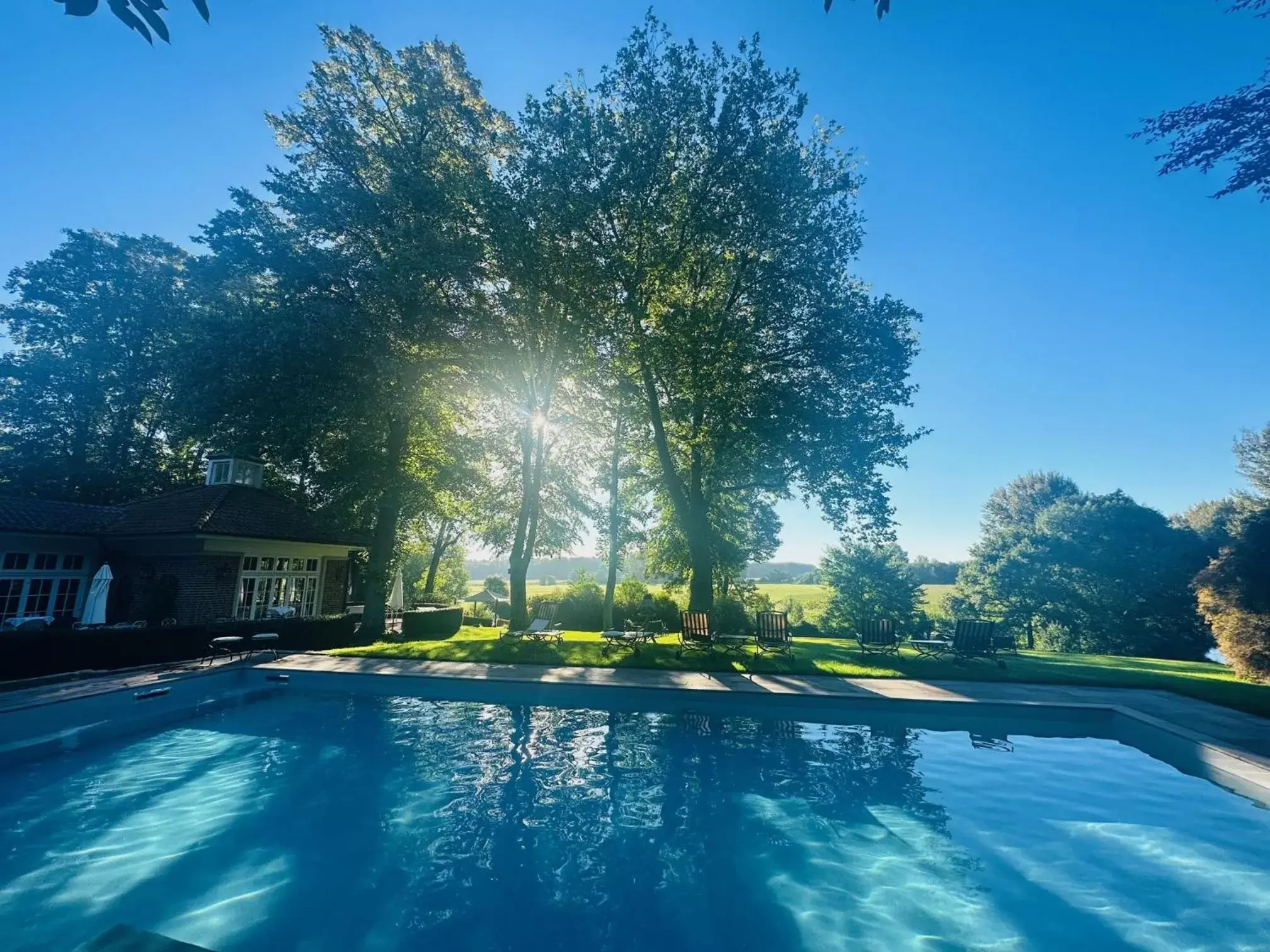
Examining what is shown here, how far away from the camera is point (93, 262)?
3055 centimetres

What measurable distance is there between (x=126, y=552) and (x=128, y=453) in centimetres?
1542

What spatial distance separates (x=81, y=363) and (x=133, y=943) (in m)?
38.7

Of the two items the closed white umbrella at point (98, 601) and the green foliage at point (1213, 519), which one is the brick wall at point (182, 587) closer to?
the closed white umbrella at point (98, 601)

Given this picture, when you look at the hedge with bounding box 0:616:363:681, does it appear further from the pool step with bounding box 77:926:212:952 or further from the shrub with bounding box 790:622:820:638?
the shrub with bounding box 790:622:820:638

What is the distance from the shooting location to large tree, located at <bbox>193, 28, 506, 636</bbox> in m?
19.7

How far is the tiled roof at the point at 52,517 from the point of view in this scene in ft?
59.7

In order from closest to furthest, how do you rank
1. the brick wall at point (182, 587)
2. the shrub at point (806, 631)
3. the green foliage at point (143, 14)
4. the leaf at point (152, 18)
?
the green foliage at point (143, 14)
the leaf at point (152, 18)
the brick wall at point (182, 587)
the shrub at point (806, 631)

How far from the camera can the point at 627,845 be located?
652 centimetres

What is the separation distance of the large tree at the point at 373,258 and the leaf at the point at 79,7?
59.4 feet

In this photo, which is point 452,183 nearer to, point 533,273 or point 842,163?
point 533,273

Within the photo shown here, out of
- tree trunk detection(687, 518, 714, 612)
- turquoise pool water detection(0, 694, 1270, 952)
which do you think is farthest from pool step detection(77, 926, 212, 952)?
tree trunk detection(687, 518, 714, 612)

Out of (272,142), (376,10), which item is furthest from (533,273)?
(272,142)

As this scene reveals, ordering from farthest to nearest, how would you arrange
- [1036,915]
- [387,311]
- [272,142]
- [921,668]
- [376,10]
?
1. [272,142]
2. [387,311]
3. [921,668]
4. [376,10]
5. [1036,915]

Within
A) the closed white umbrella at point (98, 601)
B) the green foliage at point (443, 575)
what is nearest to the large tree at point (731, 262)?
the closed white umbrella at point (98, 601)
